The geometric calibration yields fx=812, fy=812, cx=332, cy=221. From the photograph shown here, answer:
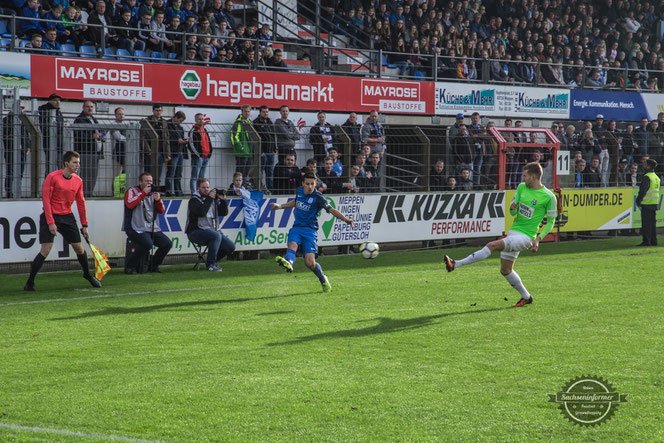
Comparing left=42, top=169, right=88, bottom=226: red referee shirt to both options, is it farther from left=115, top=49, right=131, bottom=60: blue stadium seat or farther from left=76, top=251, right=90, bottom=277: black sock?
left=115, top=49, right=131, bottom=60: blue stadium seat

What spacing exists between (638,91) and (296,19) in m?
13.1

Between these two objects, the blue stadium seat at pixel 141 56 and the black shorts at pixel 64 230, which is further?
the blue stadium seat at pixel 141 56

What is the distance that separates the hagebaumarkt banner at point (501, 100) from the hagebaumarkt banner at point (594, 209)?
167 inches

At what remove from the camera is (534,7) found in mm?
31844

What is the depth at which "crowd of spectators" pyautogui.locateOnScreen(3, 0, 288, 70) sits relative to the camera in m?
17.9

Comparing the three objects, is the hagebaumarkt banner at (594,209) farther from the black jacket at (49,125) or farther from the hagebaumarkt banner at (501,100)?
the black jacket at (49,125)

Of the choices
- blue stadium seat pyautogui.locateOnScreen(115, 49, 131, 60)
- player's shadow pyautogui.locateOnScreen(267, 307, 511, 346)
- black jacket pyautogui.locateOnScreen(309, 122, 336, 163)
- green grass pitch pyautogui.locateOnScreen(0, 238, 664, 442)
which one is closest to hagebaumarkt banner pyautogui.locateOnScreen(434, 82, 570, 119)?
black jacket pyautogui.locateOnScreen(309, 122, 336, 163)

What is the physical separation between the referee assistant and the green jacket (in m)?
5.05

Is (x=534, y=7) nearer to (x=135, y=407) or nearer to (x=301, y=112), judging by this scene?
(x=301, y=112)

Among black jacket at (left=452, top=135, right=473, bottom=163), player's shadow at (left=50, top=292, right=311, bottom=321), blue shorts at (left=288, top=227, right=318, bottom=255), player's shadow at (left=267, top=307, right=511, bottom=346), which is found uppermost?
black jacket at (left=452, top=135, right=473, bottom=163)

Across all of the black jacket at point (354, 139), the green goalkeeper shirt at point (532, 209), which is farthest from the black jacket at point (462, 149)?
the green goalkeeper shirt at point (532, 209)

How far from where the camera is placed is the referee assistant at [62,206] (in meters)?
12.6

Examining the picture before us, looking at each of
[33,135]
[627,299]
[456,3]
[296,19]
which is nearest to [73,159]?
[33,135]

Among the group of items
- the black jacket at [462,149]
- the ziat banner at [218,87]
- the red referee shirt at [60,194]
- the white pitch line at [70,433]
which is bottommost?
the white pitch line at [70,433]
